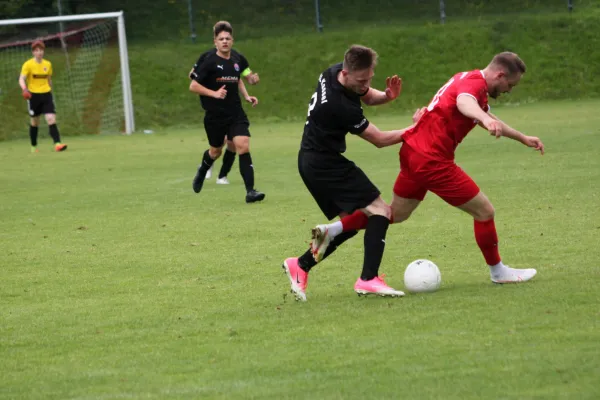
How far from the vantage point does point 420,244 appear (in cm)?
897

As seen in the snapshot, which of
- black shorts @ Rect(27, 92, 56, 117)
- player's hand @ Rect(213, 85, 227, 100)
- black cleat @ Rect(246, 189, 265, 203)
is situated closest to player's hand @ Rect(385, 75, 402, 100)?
black cleat @ Rect(246, 189, 265, 203)

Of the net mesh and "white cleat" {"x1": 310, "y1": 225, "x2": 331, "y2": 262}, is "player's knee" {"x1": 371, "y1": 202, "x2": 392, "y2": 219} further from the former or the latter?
the net mesh

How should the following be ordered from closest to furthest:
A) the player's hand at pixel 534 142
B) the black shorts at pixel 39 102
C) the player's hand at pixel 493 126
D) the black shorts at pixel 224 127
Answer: the player's hand at pixel 493 126 < the player's hand at pixel 534 142 < the black shorts at pixel 224 127 < the black shorts at pixel 39 102

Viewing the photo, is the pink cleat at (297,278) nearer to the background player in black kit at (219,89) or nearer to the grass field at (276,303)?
the grass field at (276,303)

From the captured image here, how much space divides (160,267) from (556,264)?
10.6 feet

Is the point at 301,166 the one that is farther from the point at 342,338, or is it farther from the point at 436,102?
the point at 342,338

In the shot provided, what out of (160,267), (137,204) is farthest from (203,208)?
(160,267)

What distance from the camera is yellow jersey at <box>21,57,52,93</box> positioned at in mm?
22422

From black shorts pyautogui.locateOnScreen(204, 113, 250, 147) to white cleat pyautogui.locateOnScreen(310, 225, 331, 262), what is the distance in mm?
6483

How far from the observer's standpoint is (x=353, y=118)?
6.65 m

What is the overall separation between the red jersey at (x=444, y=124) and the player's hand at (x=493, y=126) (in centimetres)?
43

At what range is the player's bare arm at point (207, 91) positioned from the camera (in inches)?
504

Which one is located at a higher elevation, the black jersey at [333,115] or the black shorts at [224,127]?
the black jersey at [333,115]

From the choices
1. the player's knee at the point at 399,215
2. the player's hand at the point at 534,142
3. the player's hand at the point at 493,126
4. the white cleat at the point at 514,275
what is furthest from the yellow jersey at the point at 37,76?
the player's hand at the point at 493,126
